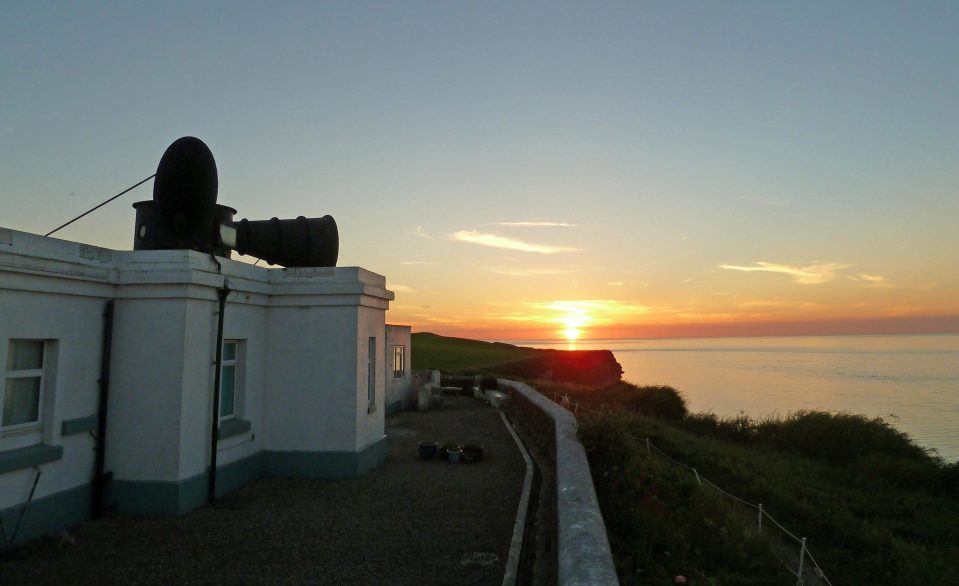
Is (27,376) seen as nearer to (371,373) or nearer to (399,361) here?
(371,373)

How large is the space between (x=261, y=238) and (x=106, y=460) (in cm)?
642

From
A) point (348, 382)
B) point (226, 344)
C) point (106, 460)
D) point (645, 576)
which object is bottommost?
point (645, 576)

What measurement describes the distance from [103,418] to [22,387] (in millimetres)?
1266

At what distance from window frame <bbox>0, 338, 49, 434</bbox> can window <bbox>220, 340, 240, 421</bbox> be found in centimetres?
257

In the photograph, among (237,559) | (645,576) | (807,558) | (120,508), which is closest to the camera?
(645,576)

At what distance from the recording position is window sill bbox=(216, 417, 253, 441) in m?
9.55

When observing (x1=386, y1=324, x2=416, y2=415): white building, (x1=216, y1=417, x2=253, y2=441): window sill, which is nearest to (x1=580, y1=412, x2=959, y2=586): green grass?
(x1=216, y1=417, x2=253, y2=441): window sill

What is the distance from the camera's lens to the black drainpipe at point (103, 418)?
8352 mm

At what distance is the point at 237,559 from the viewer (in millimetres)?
6848

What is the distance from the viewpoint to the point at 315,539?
755cm

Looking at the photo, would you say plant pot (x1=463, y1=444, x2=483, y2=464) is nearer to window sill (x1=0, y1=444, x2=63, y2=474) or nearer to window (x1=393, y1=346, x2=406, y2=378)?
window sill (x1=0, y1=444, x2=63, y2=474)

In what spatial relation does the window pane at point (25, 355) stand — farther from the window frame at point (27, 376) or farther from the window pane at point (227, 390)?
the window pane at point (227, 390)

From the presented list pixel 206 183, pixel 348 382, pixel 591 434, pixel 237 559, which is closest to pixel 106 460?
pixel 237 559

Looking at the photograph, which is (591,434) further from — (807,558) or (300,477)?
(807,558)
